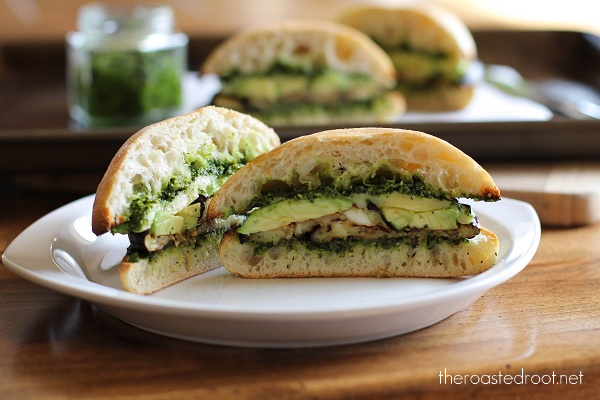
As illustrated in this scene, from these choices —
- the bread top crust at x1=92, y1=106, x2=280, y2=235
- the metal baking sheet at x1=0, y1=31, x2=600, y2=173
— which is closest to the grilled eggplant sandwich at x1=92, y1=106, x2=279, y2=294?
the bread top crust at x1=92, y1=106, x2=280, y2=235

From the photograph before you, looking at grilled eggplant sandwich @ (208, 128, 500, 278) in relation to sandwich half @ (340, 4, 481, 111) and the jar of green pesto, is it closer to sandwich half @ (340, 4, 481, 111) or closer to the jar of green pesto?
the jar of green pesto

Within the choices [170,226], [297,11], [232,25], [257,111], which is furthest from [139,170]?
[297,11]

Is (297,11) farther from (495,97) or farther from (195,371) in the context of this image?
(195,371)

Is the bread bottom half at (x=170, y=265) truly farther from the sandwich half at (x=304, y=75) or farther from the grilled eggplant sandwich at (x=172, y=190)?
the sandwich half at (x=304, y=75)

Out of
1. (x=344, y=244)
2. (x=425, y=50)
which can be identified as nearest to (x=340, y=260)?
(x=344, y=244)

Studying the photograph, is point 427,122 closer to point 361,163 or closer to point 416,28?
point 361,163

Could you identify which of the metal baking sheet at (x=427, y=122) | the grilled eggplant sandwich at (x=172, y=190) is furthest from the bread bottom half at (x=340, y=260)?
the metal baking sheet at (x=427, y=122)

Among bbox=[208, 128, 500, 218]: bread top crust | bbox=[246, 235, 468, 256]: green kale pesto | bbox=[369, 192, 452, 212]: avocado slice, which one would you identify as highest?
bbox=[208, 128, 500, 218]: bread top crust
